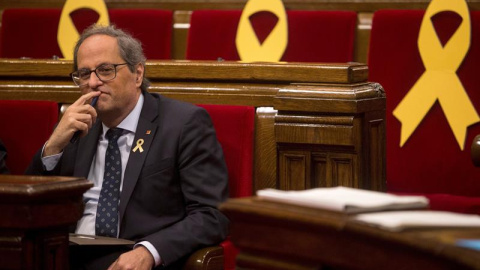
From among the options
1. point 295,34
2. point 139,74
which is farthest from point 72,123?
point 295,34

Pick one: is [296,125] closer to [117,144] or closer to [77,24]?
[117,144]

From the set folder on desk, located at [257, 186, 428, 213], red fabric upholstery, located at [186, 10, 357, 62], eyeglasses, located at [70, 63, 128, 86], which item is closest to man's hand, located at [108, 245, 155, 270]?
eyeglasses, located at [70, 63, 128, 86]

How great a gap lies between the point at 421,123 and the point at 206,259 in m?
0.91

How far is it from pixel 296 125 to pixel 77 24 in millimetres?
1261

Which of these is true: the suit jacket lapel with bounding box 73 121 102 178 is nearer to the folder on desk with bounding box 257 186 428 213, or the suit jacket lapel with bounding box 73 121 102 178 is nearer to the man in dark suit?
the man in dark suit

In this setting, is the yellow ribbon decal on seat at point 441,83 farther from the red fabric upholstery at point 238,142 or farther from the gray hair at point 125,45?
the gray hair at point 125,45

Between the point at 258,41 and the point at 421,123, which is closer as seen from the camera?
the point at 421,123

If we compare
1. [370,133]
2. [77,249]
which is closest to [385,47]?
[370,133]

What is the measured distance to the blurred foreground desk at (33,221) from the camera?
41.4 inches

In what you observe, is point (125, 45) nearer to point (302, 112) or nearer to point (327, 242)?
point (302, 112)

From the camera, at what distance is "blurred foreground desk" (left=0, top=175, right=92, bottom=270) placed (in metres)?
1.05

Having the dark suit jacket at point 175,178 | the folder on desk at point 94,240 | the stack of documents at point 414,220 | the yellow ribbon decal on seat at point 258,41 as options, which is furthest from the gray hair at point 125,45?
the stack of documents at point 414,220

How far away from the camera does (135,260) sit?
1385 millimetres

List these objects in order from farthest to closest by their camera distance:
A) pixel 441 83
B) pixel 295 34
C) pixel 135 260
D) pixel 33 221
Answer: pixel 295 34 < pixel 441 83 < pixel 135 260 < pixel 33 221
